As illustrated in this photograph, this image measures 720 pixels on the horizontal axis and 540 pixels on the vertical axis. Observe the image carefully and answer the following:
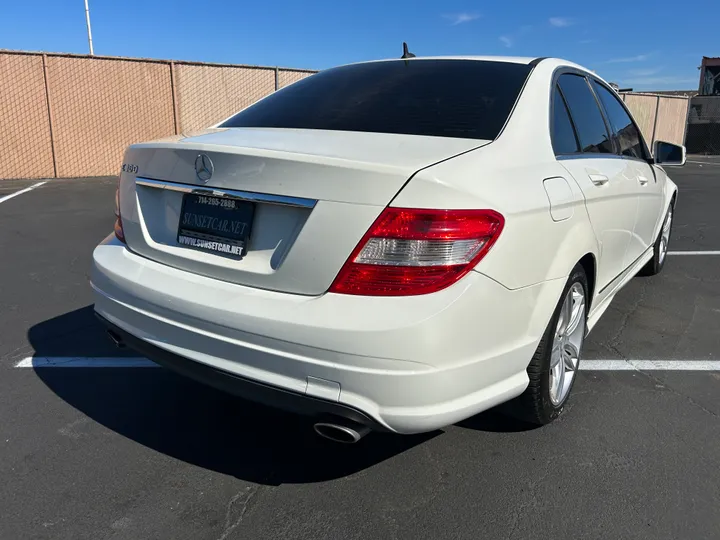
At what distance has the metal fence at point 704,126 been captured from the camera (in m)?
25.8

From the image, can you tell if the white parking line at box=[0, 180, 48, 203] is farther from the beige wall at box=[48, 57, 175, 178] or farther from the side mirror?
the side mirror

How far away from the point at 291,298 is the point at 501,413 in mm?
1274

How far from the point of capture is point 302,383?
1957mm

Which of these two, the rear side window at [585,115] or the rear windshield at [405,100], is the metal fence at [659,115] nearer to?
the rear side window at [585,115]

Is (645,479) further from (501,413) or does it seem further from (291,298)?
(291,298)

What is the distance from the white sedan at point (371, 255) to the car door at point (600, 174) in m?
0.04

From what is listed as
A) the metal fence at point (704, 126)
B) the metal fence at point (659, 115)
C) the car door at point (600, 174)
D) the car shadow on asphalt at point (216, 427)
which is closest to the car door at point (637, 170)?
the car door at point (600, 174)

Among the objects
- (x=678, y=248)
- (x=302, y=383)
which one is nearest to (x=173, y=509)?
(x=302, y=383)

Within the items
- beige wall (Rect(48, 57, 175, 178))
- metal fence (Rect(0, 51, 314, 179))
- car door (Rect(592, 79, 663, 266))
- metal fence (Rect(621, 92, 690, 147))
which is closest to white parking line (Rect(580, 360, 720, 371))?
car door (Rect(592, 79, 663, 266))

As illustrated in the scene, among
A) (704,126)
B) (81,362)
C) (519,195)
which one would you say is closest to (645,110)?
(704,126)

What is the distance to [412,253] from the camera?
188 centimetres

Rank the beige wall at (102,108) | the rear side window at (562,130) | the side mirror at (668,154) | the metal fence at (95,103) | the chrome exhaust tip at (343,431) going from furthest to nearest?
the beige wall at (102,108) < the metal fence at (95,103) < the side mirror at (668,154) < the rear side window at (562,130) < the chrome exhaust tip at (343,431)

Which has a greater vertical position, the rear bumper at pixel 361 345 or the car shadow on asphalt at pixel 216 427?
the rear bumper at pixel 361 345

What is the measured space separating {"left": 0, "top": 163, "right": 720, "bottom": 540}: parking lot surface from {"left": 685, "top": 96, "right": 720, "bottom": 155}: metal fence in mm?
26542
